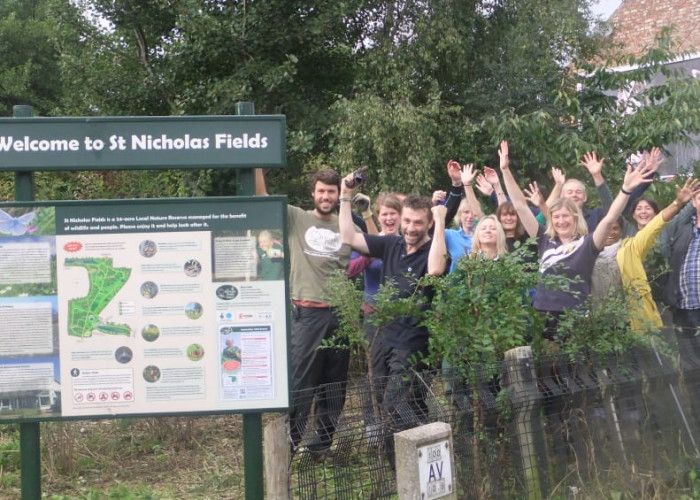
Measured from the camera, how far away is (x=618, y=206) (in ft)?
18.9

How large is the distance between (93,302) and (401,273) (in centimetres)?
200

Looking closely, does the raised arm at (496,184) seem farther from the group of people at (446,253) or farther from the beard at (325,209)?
the beard at (325,209)

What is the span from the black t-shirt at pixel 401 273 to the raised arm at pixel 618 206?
42.6 inches

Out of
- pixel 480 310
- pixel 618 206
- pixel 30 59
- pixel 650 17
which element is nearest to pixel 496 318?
pixel 480 310

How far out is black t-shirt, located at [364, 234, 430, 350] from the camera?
17.9 feet

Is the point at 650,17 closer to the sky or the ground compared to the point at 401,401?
closer to the sky

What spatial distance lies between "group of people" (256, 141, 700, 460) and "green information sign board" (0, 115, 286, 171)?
25.9 inches

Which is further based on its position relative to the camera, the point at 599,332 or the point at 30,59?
the point at 30,59

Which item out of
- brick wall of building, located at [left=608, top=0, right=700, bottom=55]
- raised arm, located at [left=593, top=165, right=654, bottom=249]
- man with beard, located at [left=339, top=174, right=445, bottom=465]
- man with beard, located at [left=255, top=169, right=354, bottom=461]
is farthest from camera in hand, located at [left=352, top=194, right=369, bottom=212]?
brick wall of building, located at [left=608, top=0, right=700, bottom=55]

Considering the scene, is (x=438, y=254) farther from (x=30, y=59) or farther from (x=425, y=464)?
(x=30, y=59)

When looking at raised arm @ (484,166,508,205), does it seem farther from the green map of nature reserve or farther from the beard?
the green map of nature reserve

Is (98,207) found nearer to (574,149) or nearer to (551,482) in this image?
(551,482)

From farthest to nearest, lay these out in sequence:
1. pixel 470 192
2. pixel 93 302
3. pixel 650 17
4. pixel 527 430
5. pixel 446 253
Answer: pixel 650 17, pixel 470 192, pixel 446 253, pixel 527 430, pixel 93 302

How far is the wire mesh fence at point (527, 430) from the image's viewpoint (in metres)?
4.11
